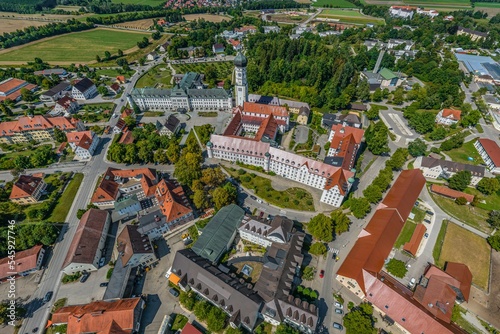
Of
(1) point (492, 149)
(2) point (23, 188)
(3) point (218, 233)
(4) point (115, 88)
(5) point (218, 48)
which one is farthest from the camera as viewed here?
(5) point (218, 48)

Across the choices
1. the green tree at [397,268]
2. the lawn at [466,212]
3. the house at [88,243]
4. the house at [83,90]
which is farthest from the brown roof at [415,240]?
the house at [83,90]

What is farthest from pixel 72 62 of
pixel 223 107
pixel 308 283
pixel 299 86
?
pixel 308 283

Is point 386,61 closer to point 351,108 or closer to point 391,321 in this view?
point 351,108

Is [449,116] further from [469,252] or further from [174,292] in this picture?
[174,292]

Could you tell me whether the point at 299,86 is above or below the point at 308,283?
above

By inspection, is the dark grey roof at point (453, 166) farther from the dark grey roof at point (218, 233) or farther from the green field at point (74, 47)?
the green field at point (74, 47)

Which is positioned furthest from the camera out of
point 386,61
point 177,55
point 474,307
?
point 177,55

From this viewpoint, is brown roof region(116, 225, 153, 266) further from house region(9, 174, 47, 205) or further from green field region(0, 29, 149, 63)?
green field region(0, 29, 149, 63)

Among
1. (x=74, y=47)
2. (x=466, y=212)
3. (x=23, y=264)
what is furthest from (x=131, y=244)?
(x=74, y=47)
